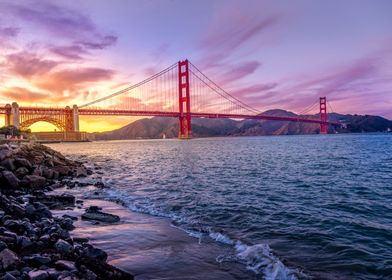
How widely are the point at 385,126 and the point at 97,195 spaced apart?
605 ft

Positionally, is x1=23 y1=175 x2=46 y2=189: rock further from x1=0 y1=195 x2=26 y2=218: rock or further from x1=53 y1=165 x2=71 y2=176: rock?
x1=0 y1=195 x2=26 y2=218: rock

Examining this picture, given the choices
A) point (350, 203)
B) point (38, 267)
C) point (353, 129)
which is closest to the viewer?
point (38, 267)

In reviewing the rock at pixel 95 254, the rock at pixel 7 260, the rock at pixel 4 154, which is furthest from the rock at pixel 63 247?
the rock at pixel 4 154

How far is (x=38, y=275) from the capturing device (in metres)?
3.53

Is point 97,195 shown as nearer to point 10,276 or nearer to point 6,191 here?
point 6,191

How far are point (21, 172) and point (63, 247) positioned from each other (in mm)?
9841

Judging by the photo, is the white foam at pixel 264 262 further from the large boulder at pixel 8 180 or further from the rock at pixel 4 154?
the rock at pixel 4 154

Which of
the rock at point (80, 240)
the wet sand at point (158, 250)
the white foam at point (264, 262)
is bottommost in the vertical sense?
the white foam at point (264, 262)

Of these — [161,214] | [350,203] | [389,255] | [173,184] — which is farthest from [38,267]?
[173,184]

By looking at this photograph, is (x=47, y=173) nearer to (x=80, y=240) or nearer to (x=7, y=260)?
(x=80, y=240)

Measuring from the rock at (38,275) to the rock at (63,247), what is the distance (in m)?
0.88

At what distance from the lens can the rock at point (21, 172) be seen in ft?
→ 41.8

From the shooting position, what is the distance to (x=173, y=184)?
1353 centimetres

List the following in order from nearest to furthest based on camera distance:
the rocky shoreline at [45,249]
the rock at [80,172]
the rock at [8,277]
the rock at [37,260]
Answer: the rock at [8,277] < the rocky shoreline at [45,249] < the rock at [37,260] < the rock at [80,172]
